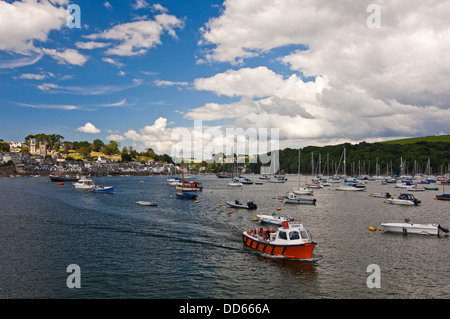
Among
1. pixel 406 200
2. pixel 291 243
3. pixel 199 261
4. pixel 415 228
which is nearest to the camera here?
pixel 291 243

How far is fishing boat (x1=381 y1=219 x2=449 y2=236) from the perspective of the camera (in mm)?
54750

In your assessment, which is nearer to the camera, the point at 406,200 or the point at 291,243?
the point at 291,243

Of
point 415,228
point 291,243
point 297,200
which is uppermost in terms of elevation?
point 291,243

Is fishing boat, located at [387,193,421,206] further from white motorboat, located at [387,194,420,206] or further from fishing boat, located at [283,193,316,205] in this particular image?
fishing boat, located at [283,193,316,205]

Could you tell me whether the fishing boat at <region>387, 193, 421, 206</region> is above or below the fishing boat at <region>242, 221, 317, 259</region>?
below

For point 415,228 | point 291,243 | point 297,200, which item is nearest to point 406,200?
point 297,200

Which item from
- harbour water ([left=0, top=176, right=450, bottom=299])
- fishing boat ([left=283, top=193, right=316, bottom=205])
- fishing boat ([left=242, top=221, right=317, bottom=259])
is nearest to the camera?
harbour water ([left=0, top=176, right=450, bottom=299])

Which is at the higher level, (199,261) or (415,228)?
(415,228)

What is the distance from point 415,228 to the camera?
56094 mm

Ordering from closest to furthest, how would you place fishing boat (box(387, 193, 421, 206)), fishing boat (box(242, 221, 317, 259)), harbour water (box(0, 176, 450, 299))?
1. harbour water (box(0, 176, 450, 299))
2. fishing boat (box(242, 221, 317, 259))
3. fishing boat (box(387, 193, 421, 206))

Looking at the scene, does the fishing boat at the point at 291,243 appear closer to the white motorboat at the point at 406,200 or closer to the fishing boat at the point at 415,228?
the fishing boat at the point at 415,228

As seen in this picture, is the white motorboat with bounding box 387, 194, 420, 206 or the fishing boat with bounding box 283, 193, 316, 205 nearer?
the white motorboat with bounding box 387, 194, 420, 206

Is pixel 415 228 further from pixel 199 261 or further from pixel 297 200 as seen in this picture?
pixel 297 200

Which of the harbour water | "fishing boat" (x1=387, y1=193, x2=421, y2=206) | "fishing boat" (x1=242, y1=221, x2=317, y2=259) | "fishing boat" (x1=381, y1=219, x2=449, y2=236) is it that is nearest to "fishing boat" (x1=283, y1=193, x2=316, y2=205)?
"fishing boat" (x1=387, y1=193, x2=421, y2=206)
